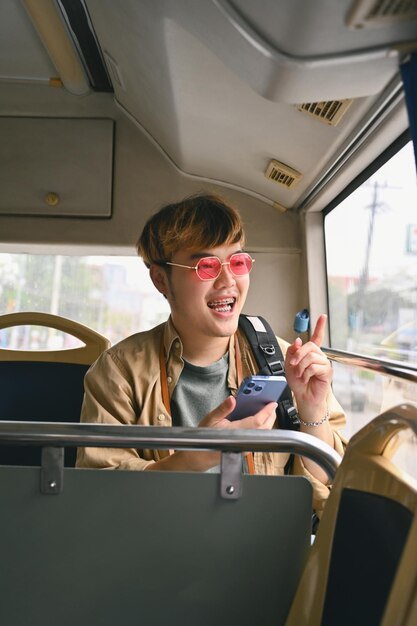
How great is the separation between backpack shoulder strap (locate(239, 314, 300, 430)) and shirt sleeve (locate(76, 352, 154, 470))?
1.45 feet

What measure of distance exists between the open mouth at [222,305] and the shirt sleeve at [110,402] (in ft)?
1.20

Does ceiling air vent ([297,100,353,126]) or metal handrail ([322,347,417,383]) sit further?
ceiling air vent ([297,100,353,126])

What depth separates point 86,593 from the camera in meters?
1.20

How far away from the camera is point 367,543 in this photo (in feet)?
3.16

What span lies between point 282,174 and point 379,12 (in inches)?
76.8

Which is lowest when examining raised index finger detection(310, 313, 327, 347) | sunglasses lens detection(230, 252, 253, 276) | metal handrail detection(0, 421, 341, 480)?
metal handrail detection(0, 421, 341, 480)

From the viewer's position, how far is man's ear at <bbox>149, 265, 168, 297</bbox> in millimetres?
2135

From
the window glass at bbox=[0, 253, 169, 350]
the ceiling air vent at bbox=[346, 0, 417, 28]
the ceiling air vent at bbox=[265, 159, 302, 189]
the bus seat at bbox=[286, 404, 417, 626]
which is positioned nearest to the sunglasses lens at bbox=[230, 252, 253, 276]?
the ceiling air vent at bbox=[346, 0, 417, 28]

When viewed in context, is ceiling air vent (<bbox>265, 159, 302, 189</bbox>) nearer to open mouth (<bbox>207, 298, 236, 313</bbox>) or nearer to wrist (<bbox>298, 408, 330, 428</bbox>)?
open mouth (<bbox>207, 298, 236, 313</bbox>)

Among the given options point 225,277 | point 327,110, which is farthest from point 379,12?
point 327,110

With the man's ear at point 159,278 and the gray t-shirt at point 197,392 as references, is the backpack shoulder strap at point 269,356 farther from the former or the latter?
the man's ear at point 159,278

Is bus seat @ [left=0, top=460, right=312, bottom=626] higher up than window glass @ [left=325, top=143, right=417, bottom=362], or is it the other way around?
window glass @ [left=325, top=143, right=417, bottom=362]

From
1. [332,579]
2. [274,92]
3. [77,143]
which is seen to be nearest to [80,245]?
[77,143]

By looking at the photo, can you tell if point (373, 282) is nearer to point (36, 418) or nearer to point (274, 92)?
point (274, 92)
